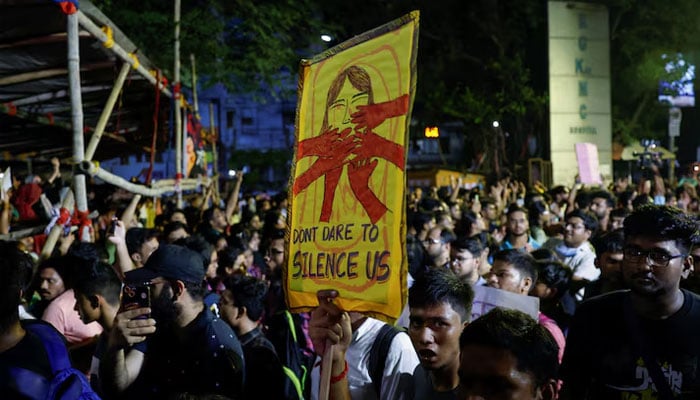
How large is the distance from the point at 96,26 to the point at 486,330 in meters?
4.91

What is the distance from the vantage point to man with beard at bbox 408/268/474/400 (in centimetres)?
324

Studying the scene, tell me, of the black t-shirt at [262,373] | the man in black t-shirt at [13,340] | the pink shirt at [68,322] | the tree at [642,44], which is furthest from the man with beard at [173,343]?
the tree at [642,44]

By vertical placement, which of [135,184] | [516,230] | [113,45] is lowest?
[516,230]

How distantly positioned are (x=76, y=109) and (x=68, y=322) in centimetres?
224

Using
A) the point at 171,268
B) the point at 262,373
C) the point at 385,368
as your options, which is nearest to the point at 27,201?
the point at 171,268

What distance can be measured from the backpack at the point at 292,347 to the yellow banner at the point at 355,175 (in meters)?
1.67

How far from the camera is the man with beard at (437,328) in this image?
3.24m

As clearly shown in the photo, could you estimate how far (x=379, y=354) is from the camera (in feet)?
11.3

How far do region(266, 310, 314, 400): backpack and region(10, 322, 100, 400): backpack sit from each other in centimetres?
188

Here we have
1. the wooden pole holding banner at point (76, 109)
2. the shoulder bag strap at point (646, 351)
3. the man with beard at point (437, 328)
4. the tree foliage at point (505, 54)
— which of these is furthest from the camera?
the tree foliage at point (505, 54)

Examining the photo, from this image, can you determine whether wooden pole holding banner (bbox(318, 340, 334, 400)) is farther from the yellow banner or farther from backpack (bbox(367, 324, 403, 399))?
backpack (bbox(367, 324, 403, 399))

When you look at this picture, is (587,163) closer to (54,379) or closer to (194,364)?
(194,364)

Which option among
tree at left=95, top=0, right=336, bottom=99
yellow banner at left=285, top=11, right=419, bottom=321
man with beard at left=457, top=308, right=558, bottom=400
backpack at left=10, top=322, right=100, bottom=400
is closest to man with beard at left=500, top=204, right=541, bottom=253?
yellow banner at left=285, top=11, right=419, bottom=321

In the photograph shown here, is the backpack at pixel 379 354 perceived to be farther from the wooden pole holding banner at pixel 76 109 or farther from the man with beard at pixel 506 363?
the wooden pole holding banner at pixel 76 109
